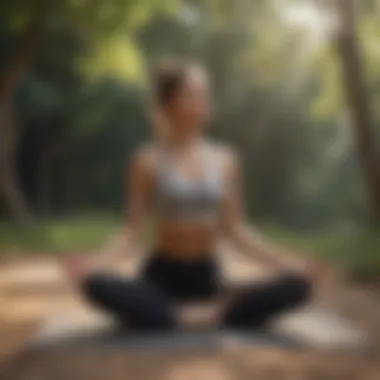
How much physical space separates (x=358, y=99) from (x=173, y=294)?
1.21ft

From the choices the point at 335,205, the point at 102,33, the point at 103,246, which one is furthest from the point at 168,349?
the point at 102,33

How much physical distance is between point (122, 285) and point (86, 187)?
0.15 meters

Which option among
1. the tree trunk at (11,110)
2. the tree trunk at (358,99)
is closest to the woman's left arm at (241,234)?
the tree trunk at (358,99)

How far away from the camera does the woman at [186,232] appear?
4.12 feet

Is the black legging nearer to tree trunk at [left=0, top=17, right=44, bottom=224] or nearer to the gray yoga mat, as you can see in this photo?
the gray yoga mat

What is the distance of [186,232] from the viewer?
129 centimetres

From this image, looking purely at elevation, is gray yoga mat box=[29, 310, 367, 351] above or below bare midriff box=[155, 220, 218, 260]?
below

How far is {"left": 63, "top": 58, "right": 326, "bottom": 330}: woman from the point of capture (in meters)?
1.25

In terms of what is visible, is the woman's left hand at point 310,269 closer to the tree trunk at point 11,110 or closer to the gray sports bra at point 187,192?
the gray sports bra at point 187,192

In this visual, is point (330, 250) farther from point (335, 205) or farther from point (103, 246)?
point (103, 246)

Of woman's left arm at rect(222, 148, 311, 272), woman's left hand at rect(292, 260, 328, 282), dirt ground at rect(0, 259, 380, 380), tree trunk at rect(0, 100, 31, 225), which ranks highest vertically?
tree trunk at rect(0, 100, 31, 225)

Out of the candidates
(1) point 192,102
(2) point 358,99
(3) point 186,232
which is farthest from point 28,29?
(2) point 358,99

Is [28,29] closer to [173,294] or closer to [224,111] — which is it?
[224,111]

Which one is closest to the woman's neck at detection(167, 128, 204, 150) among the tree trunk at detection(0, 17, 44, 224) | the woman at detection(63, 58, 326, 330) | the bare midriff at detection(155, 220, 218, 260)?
the woman at detection(63, 58, 326, 330)
